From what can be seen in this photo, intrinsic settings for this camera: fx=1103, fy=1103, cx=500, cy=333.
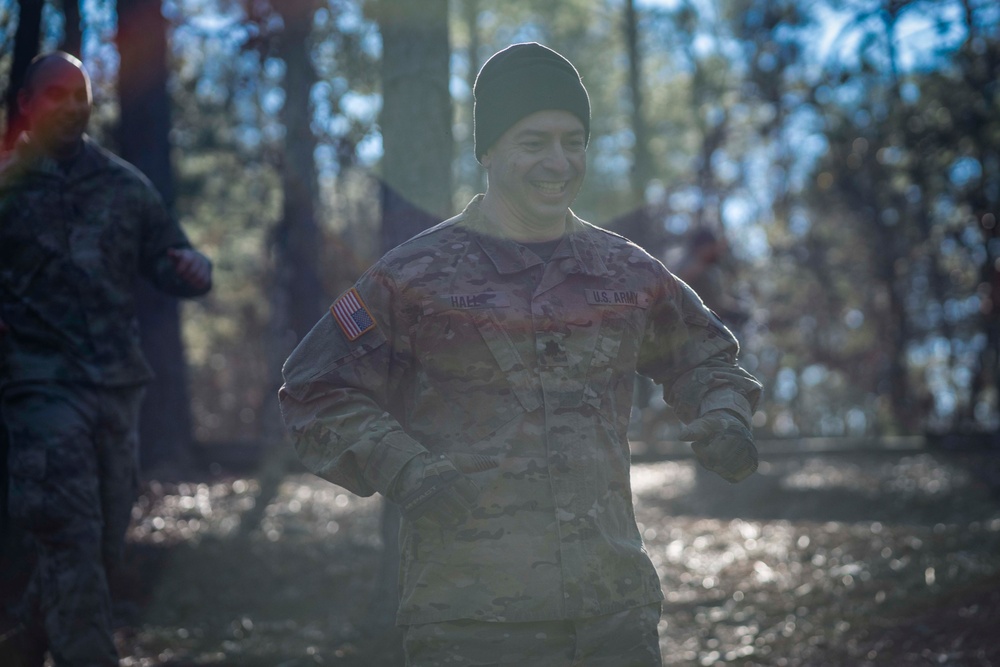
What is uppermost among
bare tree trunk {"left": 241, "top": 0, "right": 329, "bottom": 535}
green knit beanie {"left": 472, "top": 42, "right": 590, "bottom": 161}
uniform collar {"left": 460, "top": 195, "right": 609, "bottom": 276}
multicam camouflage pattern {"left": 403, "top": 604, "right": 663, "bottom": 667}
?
bare tree trunk {"left": 241, "top": 0, "right": 329, "bottom": 535}

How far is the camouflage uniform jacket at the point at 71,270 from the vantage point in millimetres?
4824

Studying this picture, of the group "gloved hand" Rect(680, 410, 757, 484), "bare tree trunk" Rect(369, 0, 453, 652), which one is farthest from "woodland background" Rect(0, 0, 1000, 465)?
"gloved hand" Rect(680, 410, 757, 484)

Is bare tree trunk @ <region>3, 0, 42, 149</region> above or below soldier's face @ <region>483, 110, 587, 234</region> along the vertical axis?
above

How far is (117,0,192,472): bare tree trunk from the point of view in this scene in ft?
37.0

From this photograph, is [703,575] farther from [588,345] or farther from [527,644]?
[527,644]

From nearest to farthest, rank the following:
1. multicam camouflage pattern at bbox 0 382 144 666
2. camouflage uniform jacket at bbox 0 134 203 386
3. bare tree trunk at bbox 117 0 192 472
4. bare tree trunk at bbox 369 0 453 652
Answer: multicam camouflage pattern at bbox 0 382 144 666
camouflage uniform jacket at bbox 0 134 203 386
bare tree trunk at bbox 369 0 453 652
bare tree trunk at bbox 117 0 192 472

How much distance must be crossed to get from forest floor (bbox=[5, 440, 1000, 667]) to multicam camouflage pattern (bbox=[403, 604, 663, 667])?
294 centimetres

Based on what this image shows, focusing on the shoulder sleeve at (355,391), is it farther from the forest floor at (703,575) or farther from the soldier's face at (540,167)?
the forest floor at (703,575)

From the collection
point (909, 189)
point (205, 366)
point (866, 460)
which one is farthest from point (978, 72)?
point (205, 366)

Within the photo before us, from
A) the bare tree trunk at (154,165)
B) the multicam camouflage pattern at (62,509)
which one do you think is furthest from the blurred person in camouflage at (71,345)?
the bare tree trunk at (154,165)

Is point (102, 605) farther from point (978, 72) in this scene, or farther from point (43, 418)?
point (978, 72)

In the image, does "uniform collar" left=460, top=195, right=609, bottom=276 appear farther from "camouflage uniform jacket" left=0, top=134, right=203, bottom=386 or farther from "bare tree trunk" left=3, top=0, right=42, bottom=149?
"bare tree trunk" left=3, top=0, right=42, bottom=149

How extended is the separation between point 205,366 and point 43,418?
89.2ft

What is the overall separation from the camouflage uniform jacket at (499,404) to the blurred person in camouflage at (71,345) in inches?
76.8
